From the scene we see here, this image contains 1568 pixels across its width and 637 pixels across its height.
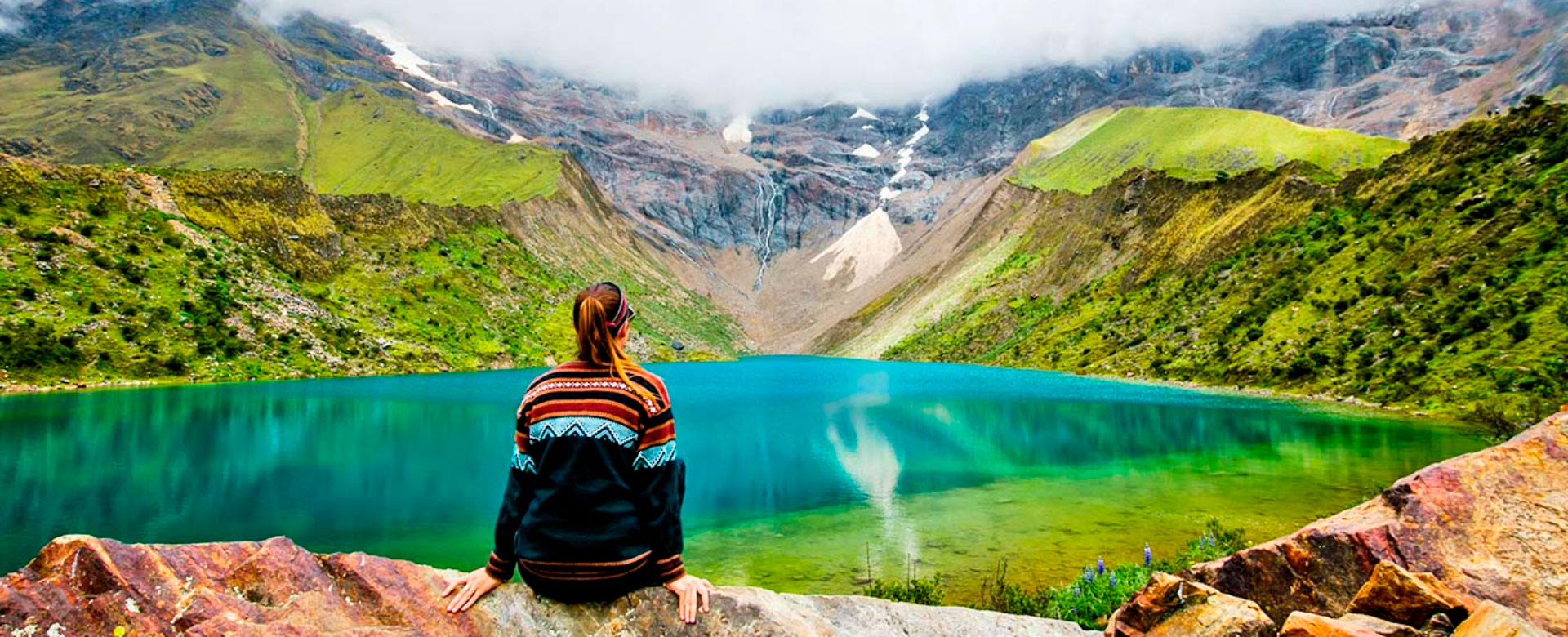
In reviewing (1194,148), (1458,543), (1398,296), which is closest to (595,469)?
(1458,543)

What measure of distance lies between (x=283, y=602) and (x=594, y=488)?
242 centimetres

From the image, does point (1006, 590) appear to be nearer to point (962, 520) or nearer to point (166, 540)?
point (962, 520)

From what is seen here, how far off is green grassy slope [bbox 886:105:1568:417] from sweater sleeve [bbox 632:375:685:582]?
45.4 m

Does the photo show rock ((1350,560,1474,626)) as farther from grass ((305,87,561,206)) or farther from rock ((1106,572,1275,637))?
grass ((305,87,561,206))

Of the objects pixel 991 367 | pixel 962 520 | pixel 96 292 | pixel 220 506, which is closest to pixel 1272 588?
pixel 962 520

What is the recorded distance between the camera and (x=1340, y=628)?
19.8 ft

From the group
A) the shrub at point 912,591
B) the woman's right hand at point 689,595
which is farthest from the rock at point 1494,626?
the shrub at point 912,591

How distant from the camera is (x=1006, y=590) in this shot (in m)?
15.5

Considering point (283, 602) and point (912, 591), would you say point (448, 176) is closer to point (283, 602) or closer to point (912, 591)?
point (912, 591)

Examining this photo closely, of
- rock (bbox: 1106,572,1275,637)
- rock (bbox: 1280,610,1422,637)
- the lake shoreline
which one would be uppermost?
rock (bbox: 1280,610,1422,637)

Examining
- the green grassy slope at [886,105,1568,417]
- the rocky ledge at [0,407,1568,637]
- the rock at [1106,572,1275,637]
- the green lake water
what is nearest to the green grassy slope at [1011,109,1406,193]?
the green grassy slope at [886,105,1568,417]

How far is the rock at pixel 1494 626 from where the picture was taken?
5.29 m

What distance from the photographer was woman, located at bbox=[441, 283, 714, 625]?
4.90 m

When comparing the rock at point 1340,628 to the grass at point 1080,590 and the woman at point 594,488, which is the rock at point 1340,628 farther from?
the grass at point 1080,590
